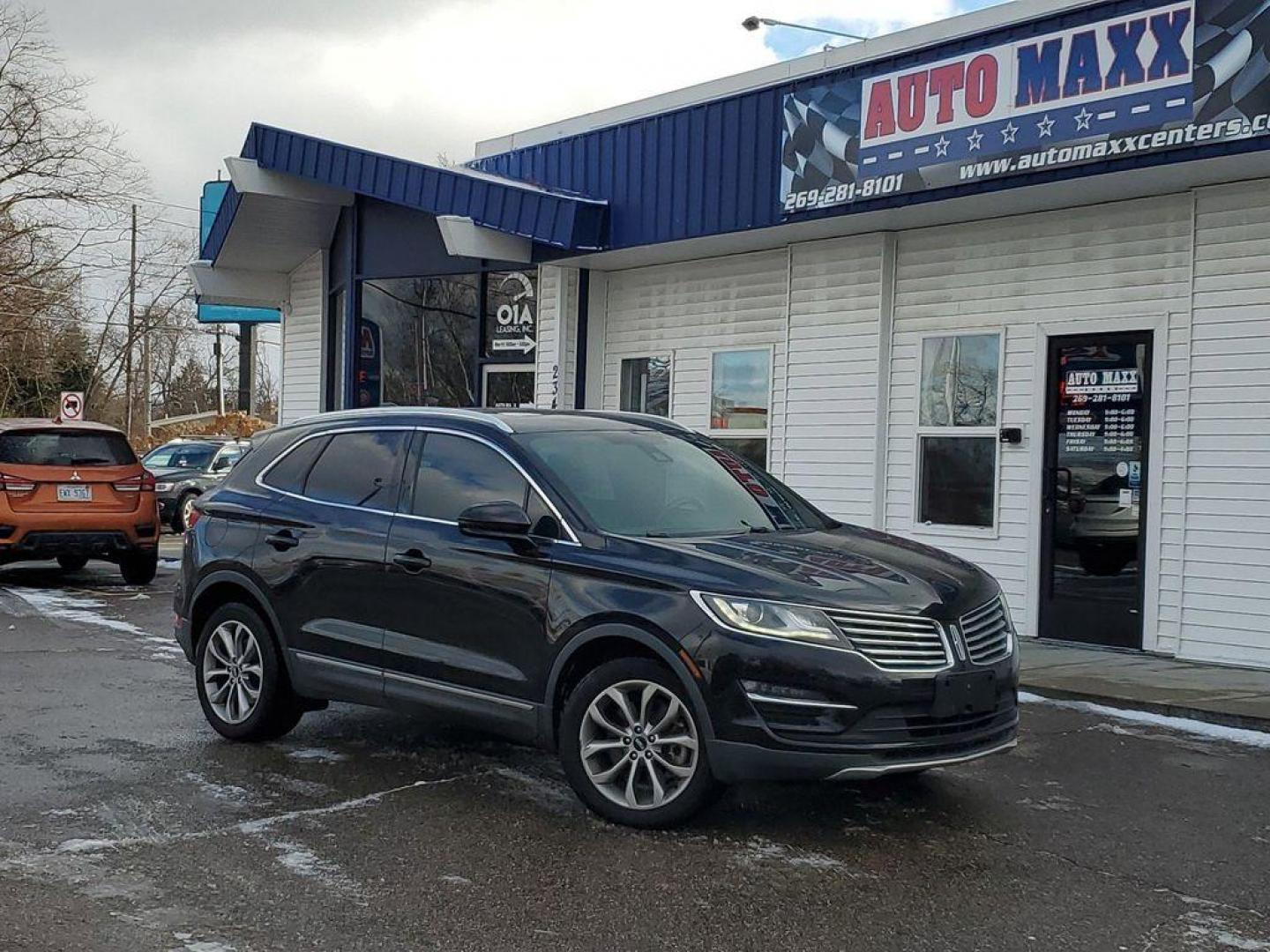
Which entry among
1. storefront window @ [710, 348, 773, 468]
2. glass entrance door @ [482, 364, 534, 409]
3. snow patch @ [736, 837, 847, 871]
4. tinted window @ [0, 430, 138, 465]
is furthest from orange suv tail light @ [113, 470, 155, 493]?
snow patch @ [736, 837, 847, 871]

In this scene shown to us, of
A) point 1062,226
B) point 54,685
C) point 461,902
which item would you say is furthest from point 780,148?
point 461,902

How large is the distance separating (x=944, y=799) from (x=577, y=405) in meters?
8.84

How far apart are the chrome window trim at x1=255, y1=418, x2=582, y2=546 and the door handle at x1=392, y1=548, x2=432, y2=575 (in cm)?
17

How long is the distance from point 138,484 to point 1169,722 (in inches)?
410

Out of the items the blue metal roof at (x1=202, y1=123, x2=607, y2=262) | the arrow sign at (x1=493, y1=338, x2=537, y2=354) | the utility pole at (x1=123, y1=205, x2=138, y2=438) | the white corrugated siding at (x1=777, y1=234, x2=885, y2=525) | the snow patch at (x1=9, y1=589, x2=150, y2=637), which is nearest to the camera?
the snow patch at (x1=9, y1=589, x2=150, y2=637)

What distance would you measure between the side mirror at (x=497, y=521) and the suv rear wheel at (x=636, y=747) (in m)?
0.71

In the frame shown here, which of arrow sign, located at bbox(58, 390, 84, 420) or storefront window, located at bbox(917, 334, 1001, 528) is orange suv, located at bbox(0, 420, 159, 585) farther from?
arrow sign, located at bbox(58, 390, 84, 420)

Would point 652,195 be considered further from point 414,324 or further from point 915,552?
point 915,552

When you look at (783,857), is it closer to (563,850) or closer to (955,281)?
(563,850)

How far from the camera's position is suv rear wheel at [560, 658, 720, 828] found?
5.21 meters

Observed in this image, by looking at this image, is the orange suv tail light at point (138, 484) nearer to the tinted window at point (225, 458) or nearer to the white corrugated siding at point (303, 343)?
the white corrugated siding at point (303, 343)

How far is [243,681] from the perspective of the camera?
6.88 m

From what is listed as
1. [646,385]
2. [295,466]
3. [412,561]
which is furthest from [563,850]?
[646,385]

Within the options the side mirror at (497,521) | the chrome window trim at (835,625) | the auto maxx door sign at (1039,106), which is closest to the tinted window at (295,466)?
the side mirror at (497,521)
